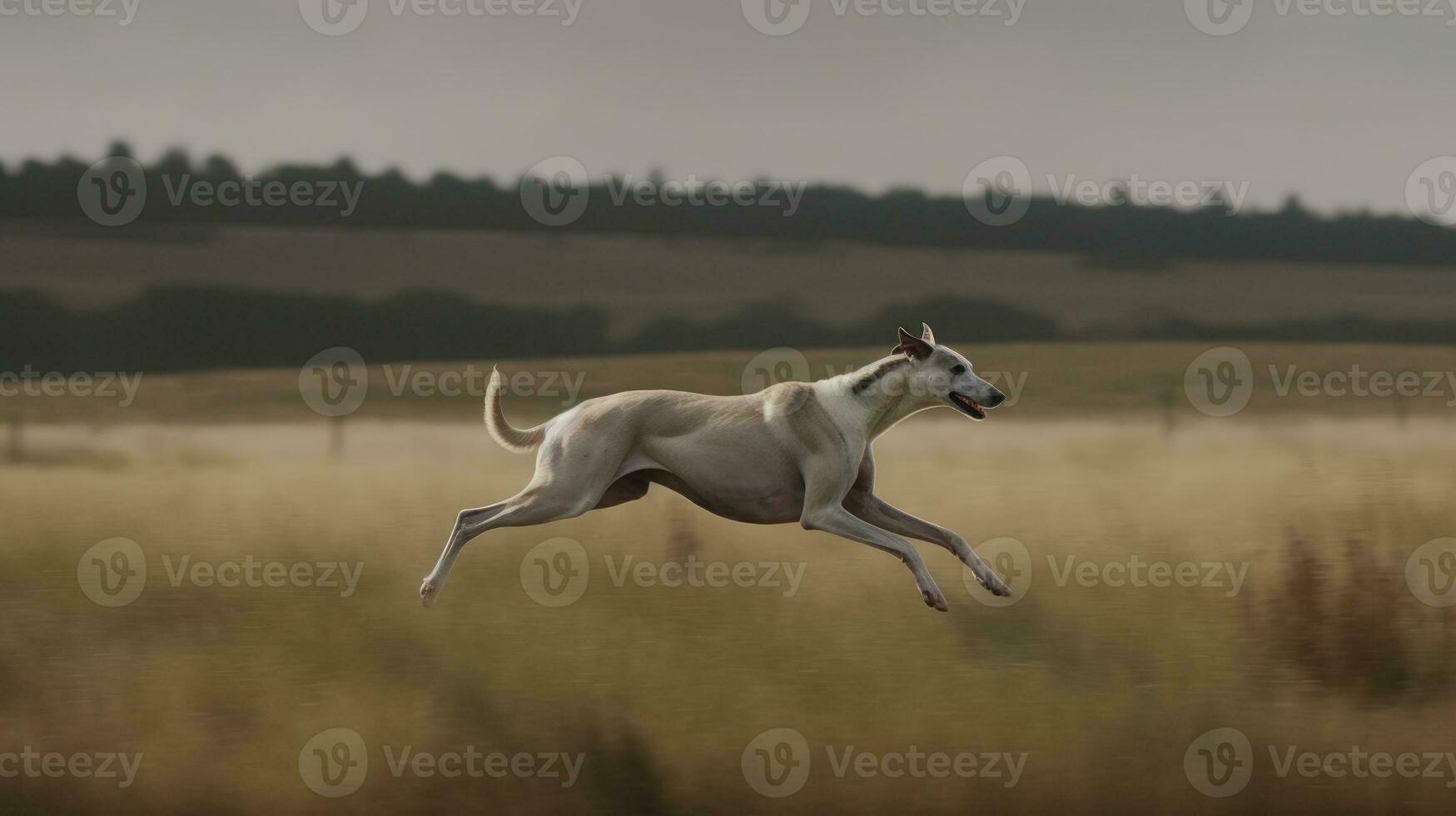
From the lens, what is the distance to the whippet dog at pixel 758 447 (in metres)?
7.89

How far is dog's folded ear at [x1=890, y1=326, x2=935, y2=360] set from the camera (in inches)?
310

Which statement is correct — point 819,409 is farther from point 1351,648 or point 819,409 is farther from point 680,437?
point 1351,648

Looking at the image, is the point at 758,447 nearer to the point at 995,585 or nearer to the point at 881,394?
the point at 881,394

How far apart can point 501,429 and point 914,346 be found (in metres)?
2.67

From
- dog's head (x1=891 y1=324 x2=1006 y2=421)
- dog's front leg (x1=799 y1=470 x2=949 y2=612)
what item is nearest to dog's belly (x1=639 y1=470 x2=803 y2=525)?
dog's front leg (x1=799 y1=470 x2=949 y2=612)

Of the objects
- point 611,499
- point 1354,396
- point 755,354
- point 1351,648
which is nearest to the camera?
point 611,499

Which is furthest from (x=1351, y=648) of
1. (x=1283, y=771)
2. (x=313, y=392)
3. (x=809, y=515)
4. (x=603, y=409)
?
(x=313, y=392)

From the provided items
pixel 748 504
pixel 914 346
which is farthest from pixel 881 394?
pixel 748 504

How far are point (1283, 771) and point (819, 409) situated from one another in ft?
12.6

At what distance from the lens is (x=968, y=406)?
7.85 metres

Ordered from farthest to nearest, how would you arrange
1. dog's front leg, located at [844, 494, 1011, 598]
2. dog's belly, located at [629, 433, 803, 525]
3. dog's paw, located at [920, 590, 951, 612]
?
dog's front leg, located at [844, 494, 1011, 598] < dog's belly, located at [629, 433, 803, 525] < dog's paw, located at [920, 590, 951, 612]

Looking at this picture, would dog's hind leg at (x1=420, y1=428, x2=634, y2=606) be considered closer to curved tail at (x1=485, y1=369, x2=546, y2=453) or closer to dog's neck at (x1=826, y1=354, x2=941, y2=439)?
curved tail at (x1=485, y1=369, x2=546, y2=453)

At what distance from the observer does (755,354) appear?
970 cm

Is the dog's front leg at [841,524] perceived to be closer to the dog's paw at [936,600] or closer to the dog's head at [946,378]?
the dog's paw at [936,600]
